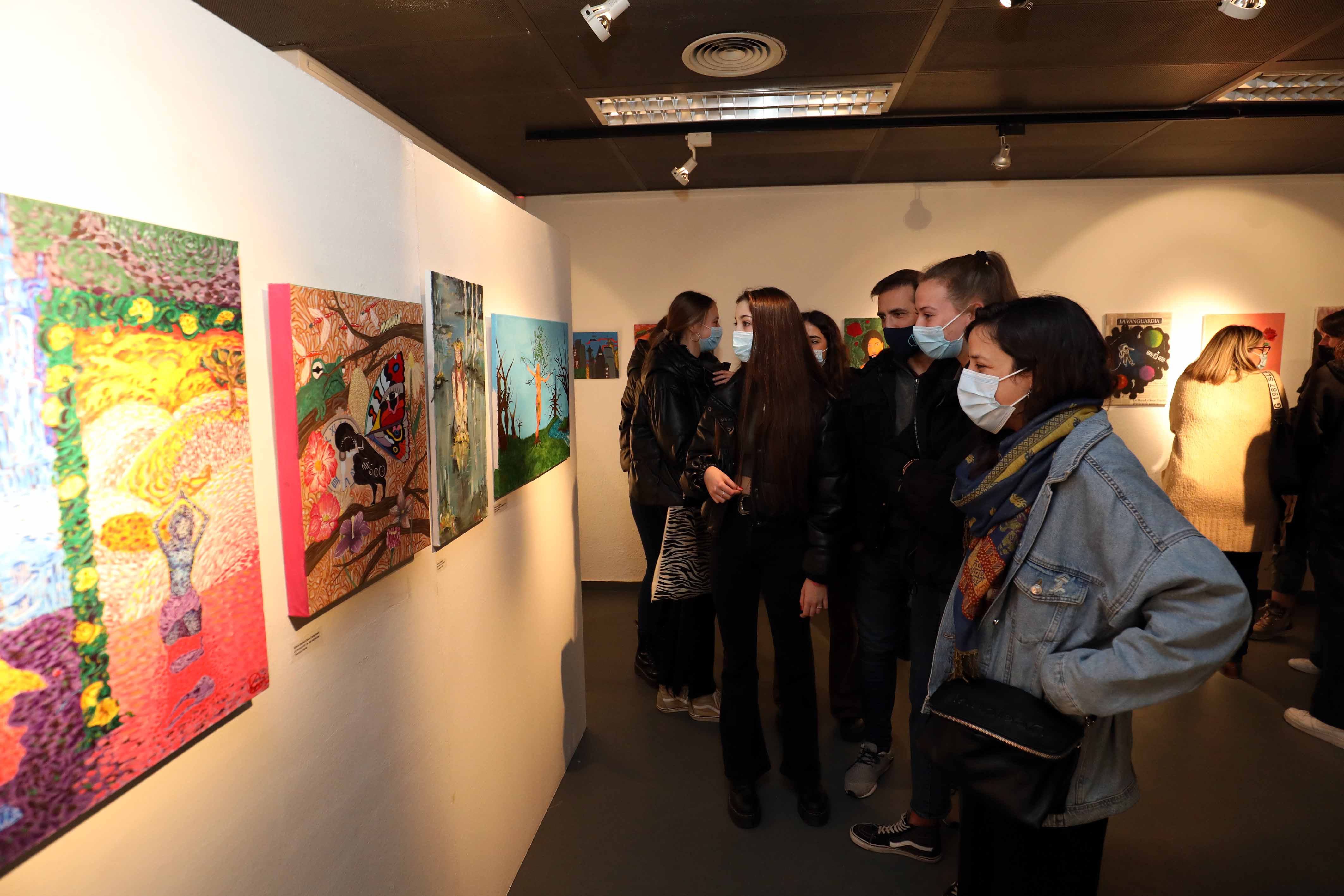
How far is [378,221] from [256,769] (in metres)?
1.11

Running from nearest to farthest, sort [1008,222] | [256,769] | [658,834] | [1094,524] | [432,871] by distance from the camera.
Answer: [256,769]
[1094,524]
[432,871]
[658,834]
[1008,222]

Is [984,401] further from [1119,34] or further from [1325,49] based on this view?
[1325,49]

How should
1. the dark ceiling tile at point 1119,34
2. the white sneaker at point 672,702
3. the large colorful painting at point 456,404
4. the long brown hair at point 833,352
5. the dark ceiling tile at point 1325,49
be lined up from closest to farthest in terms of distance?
1. the large colorful painting at point 456,404
2. the dark ceiling tile at point 1119,34
3. the dark ceiling tile at point 1325,49
4. the long brown hair at point 833,352
5. the white sneaker at point 672,702

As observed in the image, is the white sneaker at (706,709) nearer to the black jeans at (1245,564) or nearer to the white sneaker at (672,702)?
the white sneaker at (672,702)

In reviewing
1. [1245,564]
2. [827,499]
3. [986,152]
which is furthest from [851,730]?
[986,152]

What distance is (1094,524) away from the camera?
4.47 ft

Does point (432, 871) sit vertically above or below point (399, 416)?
below

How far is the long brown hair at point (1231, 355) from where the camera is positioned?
385 cm

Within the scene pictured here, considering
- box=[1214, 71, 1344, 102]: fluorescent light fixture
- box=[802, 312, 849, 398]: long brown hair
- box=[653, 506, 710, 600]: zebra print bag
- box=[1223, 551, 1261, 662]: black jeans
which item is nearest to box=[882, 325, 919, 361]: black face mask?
box=[802, 312, 849, 398]: long brown hair

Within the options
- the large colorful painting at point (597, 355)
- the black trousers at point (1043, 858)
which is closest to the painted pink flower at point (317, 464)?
the black trousers at point (1043, 858)

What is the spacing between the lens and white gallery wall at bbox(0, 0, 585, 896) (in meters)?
0.90

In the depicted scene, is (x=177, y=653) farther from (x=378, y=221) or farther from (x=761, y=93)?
(x=761, y=93)

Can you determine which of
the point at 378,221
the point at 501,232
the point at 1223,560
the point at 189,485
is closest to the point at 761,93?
the point at 501,232

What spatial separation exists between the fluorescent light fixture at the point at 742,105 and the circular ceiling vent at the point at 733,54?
1.00ft
